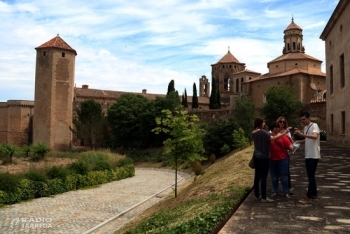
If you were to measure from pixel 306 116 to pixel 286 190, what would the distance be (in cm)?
149

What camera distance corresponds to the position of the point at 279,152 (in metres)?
6.61

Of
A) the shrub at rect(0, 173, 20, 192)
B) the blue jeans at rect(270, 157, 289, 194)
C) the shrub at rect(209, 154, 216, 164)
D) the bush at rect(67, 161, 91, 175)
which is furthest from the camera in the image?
the shrub at rect(209, 154, 216, 164)

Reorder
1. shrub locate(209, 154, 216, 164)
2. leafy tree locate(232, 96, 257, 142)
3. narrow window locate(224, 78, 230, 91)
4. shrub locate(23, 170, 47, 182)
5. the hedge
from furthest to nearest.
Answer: narrow window locate(224, 78, 230, 91), leafy tree locate(232, 96, 257, 142), shrub locate(209, 154, 216, 164), shrub locate(23, 170, 47, 182), the hedge

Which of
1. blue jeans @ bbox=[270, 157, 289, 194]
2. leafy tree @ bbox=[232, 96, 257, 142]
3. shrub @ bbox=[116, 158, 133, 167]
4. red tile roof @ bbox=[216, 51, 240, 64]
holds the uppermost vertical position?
red tile roof @ bbox=[216, 51, 240, 64]

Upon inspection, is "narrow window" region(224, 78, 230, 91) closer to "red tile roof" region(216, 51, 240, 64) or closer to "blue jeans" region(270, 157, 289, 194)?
"red tile roof" region(216, 51, 240, 64)

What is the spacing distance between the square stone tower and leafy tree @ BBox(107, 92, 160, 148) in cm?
589

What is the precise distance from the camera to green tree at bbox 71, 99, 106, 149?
135 ft

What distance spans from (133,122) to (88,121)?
18.9 feet

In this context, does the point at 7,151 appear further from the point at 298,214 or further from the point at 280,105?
the point at 298,214

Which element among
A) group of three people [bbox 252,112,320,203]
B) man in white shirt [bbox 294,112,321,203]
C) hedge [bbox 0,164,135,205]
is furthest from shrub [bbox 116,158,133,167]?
man in white shirt [bbox 294,112,321,203]

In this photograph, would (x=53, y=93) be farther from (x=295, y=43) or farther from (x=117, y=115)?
(x=295, y=43)

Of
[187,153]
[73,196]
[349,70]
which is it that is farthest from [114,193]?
[349,70]

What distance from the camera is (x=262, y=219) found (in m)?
5.02

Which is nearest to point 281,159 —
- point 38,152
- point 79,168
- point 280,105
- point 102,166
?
point 79,168
